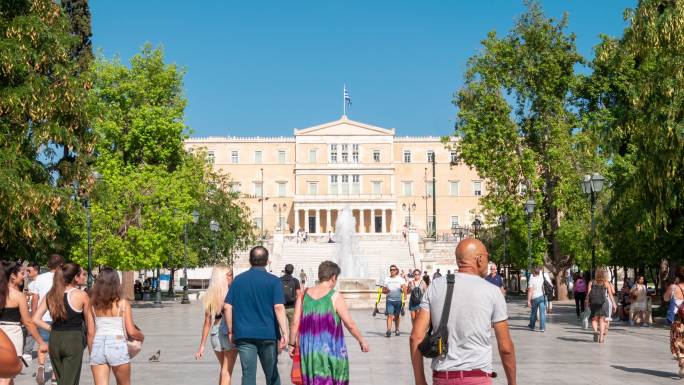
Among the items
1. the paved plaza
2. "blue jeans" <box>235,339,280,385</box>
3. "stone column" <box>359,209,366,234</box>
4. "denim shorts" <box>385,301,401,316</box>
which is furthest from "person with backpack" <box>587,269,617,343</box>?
"stone column" <box>359,209,366,234</box>

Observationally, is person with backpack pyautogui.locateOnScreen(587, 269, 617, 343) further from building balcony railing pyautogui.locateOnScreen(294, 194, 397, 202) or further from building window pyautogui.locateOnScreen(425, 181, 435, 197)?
building window pyautogui.locateOnScreen(425, 181, 435, 197)

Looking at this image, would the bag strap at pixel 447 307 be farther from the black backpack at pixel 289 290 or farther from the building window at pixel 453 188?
the building window at pixel 453 188

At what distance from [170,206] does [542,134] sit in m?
16.8

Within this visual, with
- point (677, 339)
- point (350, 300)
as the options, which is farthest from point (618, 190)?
point (677, 339)

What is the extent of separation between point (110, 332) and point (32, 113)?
55.2 feet

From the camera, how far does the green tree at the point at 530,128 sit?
39438mm

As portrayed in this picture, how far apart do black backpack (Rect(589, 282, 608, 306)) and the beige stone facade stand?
296 ft

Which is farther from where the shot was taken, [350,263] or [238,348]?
[350,263]

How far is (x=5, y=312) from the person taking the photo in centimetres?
916

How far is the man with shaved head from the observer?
5.46 meters

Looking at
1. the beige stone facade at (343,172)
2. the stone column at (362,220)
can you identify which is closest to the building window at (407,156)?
the beige stone facade at (343,172)

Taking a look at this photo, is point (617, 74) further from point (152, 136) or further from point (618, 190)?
point (152, 136)

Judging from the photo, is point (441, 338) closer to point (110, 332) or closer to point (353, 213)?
point (110, 332)

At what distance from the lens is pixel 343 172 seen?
111375 millimetres
